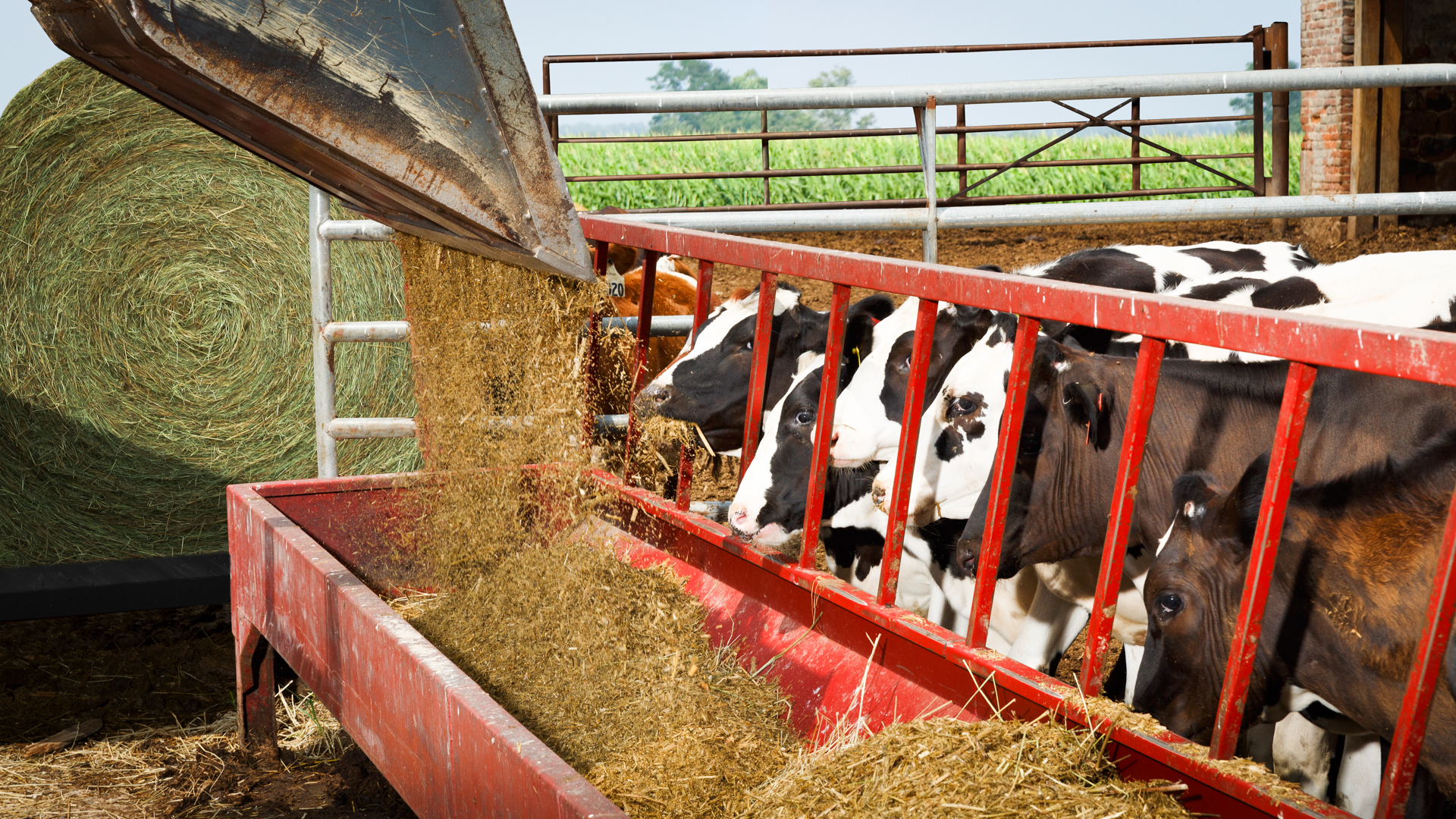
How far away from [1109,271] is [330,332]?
8.74 ft

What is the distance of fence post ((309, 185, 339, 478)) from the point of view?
4203 mm

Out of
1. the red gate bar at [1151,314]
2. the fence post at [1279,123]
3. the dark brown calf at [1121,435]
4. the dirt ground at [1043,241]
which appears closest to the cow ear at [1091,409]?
the dark brown calf at [1121,435]

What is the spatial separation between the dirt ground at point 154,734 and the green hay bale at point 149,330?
43cm

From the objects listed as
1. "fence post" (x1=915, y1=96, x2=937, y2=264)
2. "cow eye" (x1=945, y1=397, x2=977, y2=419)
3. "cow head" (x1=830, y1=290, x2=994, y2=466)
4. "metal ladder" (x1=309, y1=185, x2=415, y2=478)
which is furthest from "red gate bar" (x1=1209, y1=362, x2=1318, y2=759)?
"metal ladder" (x1=309, y1=185, x2=415, y2=478)

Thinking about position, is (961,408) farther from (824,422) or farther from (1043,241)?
(1043,241)

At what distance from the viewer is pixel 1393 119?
8648 mm

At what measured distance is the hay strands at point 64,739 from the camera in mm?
3615


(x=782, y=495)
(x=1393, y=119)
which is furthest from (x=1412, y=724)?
(x=1393, y=119)

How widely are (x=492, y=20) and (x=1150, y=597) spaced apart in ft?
5.21

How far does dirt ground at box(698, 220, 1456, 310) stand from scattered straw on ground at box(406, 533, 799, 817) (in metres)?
5.65

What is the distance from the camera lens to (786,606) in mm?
2908

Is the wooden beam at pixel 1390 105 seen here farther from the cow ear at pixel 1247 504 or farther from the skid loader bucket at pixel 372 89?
the skid loader bucket at pixel 372 89

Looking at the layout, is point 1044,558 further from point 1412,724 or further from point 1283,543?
point 1412,724

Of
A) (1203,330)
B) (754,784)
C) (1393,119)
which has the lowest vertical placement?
(754,784)
